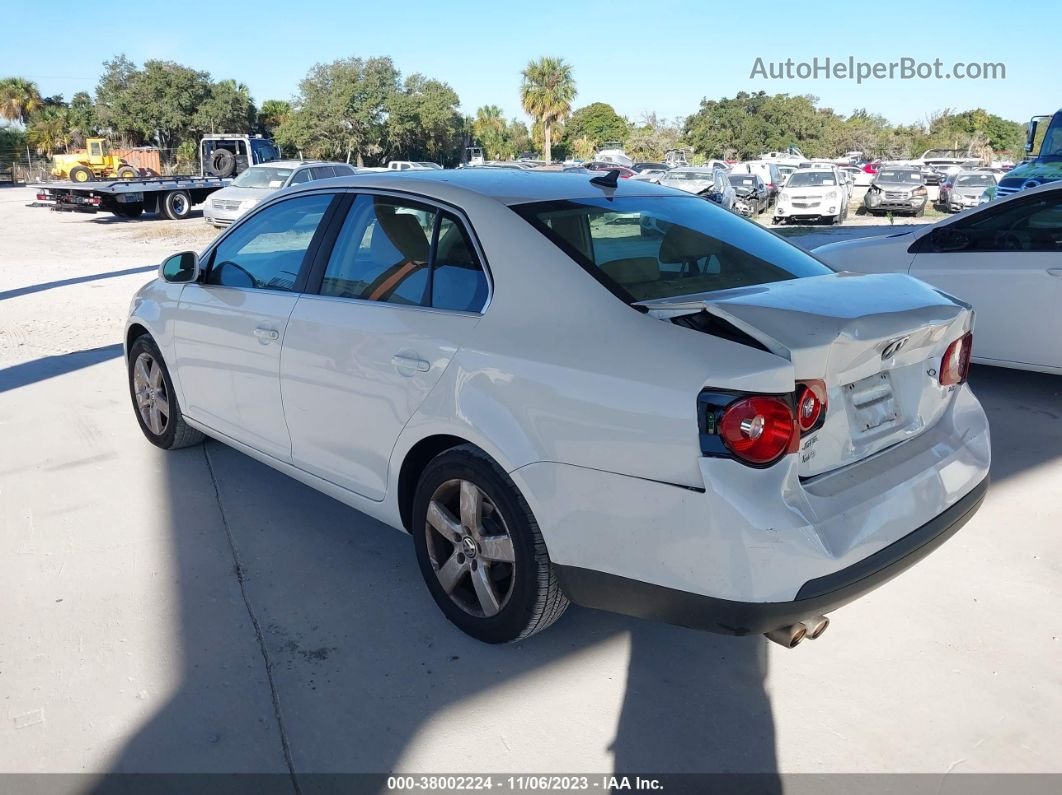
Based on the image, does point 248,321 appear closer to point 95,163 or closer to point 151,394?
point 151,394

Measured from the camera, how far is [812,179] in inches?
925

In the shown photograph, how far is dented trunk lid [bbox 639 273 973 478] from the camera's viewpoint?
2.47 meters

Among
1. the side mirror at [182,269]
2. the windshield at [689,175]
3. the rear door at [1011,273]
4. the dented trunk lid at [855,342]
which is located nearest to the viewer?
the dented trunk lid at [855,342]

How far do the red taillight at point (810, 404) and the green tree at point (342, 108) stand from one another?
57.2 metres

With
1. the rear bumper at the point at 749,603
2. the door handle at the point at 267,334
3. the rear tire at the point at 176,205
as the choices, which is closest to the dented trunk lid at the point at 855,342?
the rear bumper at the point at 749,603

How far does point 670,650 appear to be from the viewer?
316 centimetres

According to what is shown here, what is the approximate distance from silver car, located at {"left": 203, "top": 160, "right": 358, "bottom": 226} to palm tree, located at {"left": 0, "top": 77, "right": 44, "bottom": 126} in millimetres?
63347

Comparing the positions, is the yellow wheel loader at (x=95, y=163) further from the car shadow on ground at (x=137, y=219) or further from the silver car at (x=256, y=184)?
the silver car at (x=256, y=184)

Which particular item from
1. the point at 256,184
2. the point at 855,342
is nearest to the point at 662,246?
the point at 855,342

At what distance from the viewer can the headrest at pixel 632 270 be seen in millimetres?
2918

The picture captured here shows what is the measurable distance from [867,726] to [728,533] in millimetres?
940

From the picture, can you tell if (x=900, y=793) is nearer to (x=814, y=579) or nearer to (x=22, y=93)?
(x=814, y=579)

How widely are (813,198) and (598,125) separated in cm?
7182

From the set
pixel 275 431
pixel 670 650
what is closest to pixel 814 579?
pixel 670 650
